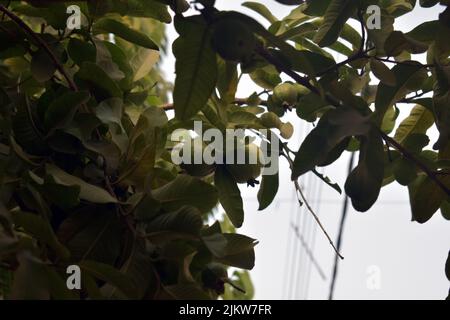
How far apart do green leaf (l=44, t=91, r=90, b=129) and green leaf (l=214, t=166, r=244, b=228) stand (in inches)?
8.6

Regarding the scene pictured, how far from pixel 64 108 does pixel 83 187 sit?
0.39 ft

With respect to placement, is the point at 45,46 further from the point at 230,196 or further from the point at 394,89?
the point at 394,89

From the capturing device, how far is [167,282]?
0.81m

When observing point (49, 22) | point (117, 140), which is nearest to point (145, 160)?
point (117, 140)

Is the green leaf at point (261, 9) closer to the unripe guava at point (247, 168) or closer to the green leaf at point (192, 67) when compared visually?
the unripe guava at point (247, 168)

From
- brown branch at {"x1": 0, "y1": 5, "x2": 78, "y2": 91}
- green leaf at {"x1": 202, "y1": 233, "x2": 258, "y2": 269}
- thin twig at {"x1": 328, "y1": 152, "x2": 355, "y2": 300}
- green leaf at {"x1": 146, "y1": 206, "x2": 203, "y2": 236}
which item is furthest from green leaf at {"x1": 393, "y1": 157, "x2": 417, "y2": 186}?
thin twig at {"x1": 328, "y1": 152, "x2": 355, "y2": 300}

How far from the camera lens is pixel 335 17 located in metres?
0.89

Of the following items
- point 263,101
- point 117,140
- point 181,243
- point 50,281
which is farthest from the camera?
point 263,101

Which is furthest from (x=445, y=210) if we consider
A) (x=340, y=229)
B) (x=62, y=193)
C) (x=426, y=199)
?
(x=340, y=229)

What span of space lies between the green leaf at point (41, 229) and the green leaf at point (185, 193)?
0.14 meters
